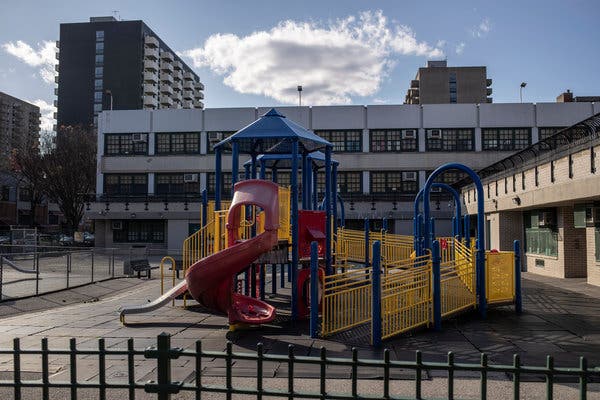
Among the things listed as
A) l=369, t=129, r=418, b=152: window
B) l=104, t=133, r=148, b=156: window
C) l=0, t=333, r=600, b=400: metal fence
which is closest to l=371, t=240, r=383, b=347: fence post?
l=0, t=333, r=600, b=400: metal fence

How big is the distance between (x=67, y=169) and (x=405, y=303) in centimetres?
4968

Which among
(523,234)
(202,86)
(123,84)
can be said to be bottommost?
(523,234)

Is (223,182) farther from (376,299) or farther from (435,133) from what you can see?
(376,299)

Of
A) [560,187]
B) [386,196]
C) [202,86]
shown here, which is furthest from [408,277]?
[202,86]

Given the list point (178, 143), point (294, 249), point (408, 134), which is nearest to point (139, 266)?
point (294, 249)

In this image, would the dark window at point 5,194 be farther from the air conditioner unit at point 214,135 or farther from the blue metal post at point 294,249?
the blue metal post at point 294,249

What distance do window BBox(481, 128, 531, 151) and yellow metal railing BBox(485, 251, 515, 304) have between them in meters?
31.1

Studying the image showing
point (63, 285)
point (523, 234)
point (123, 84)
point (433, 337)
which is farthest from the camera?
point (123, 84)

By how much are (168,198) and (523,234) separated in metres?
30.4

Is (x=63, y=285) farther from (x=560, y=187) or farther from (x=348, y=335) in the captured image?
(x=560, y=187)

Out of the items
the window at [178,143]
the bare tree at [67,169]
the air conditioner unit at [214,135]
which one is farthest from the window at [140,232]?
the bare tree at [67,169]

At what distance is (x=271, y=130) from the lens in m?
13.0

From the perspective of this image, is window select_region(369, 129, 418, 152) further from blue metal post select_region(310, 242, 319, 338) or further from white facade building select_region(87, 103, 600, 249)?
blue metal post select_region(310, 242, 319, 338)

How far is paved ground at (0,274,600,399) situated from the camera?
7.44 meters
